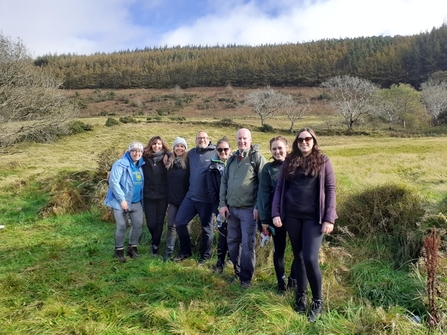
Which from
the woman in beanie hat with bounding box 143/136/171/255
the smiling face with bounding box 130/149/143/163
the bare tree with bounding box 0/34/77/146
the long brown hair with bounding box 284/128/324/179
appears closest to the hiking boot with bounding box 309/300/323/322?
the long brown hair with bounding box 284/128/324/179

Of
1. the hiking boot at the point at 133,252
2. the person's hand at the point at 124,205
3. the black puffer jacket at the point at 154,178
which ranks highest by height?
the black puffer jacket at the point at 154,178

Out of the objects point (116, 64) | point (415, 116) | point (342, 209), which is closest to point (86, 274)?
point (342, 209)

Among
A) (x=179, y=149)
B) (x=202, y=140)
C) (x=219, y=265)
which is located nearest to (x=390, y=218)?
(x=219, y=265)

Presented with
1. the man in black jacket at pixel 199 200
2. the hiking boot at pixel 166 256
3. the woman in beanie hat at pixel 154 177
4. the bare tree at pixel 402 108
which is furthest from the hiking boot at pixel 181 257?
the bare tree at pixel 402 108

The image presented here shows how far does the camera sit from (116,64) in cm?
10800

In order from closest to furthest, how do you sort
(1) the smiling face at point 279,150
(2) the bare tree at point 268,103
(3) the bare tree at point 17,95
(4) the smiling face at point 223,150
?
(1) the smiling face at point 279,150 < (4) the smiling face at point 223,150 < (3) the bare tree at point 17,95 < (2) the bare tree at point 268,103

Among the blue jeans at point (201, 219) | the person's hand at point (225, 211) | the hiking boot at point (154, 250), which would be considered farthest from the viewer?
the hiking boot at point (154, 250)

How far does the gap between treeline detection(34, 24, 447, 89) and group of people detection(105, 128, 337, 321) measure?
89176mm

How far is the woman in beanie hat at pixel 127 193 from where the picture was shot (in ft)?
16.3

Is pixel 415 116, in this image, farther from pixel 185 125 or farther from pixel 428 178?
pixel 428 178

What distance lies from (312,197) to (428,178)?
301 inches

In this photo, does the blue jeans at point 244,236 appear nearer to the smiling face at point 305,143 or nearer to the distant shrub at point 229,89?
the smiling face at point 305,143

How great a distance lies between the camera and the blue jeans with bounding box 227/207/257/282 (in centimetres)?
412

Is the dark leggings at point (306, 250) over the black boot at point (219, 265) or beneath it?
over
